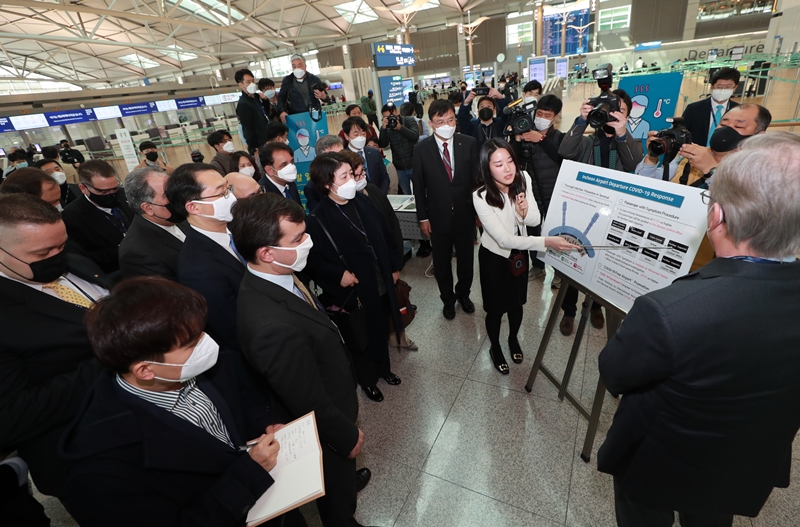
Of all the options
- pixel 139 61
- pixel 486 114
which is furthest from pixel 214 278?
pixel 139 61

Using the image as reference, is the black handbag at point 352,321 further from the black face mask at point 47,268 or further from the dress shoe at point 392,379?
the black face mask at point 47,268

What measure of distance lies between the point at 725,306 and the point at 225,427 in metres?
1.50

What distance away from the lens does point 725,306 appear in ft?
2.82

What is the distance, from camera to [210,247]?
1750 mm

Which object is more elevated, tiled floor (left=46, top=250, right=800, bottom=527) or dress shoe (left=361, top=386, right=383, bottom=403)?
dress shoe (left=361, top=386, right=383, bottom=403)

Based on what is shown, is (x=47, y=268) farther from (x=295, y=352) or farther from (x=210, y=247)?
(x=295, y=352)

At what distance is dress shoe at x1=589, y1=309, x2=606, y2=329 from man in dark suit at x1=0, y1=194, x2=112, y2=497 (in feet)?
10.8

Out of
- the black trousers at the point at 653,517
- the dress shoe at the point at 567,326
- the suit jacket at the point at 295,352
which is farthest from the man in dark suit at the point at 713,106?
the suit jacket at the point at 295,352

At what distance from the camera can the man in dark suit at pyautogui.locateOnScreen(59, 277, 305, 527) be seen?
0.86m

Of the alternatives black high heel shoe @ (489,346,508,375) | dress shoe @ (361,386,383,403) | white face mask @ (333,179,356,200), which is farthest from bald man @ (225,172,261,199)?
black high heel shoe @ (489,346,508,375)

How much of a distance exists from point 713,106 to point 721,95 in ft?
0.49

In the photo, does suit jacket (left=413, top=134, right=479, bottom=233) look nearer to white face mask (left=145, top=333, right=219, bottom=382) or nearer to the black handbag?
the black handbag

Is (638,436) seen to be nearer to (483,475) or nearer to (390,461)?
(483,475)

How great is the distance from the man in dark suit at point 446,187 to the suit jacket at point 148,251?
187cm
